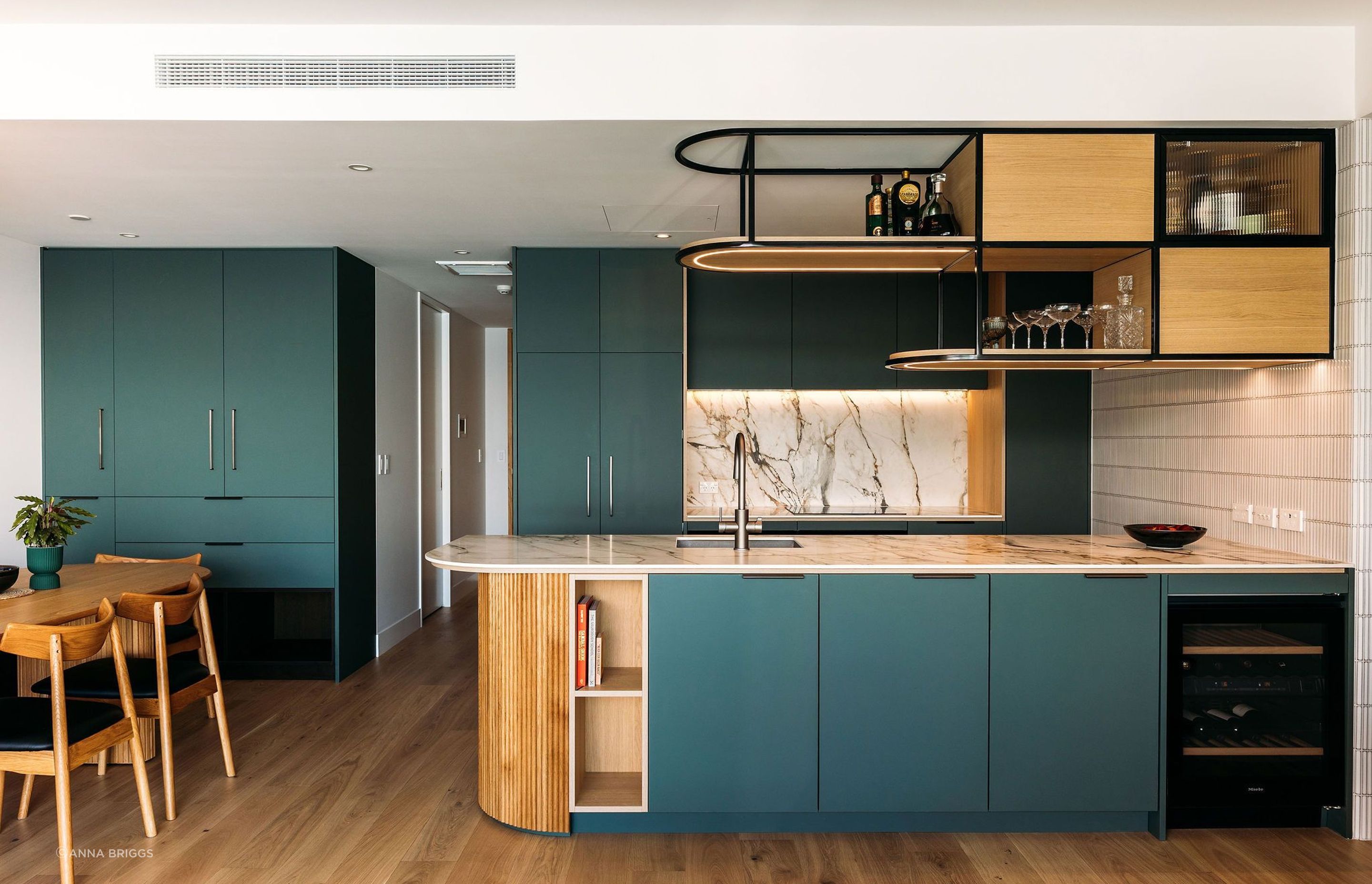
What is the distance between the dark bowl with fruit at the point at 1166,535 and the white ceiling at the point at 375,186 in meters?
1.80

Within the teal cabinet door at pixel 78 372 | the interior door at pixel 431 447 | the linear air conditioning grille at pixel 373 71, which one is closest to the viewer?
the linear air conditioning grille at pixel 373 71

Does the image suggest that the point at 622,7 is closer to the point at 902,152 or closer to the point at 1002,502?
the point at 902,152

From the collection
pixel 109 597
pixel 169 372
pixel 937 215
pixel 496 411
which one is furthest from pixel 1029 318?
pixel 496 411

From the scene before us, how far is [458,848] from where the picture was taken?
282 centimetres

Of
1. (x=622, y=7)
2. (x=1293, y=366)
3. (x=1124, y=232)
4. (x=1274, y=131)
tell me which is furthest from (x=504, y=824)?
(x=1274, y=131)

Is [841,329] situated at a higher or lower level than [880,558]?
higher

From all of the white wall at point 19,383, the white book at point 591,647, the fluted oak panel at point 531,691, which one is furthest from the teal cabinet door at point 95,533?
the white book at point 591,647

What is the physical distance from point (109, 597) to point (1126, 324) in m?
3.91

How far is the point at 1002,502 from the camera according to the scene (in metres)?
4.93

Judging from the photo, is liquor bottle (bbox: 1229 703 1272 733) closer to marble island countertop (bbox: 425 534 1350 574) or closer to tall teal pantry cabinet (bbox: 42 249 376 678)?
marble island countertop (bbox: 425 534 1350 574)

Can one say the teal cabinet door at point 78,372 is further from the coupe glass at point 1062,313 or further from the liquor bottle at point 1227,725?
the liquor bottle at point 1227,725

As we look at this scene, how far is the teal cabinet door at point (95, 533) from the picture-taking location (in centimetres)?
473

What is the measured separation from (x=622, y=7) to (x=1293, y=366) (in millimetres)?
2724

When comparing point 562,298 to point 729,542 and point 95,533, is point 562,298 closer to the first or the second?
point 729,542
